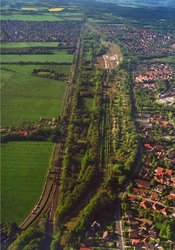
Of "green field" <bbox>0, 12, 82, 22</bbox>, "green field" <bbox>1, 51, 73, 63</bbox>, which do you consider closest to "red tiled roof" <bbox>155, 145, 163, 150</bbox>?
"green field" <bbox>1, 51, 73, 63</bbox>

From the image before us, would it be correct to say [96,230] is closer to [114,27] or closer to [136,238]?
[136,238]

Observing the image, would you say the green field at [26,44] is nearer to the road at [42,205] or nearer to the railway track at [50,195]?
the railway track at [50,195]

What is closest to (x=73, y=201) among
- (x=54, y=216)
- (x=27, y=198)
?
(x=54, y=216)

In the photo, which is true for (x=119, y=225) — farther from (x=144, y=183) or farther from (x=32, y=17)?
(x=32, y=17)

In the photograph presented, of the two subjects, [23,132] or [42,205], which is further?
[23,132]

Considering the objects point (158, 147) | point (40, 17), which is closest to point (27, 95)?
point (158, 147)

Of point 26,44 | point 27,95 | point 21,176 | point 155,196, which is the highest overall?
point 26,44

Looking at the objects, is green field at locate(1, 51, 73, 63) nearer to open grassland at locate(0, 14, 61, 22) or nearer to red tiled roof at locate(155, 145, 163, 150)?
red tiled roof at locate(155, 145, 163, 150)
